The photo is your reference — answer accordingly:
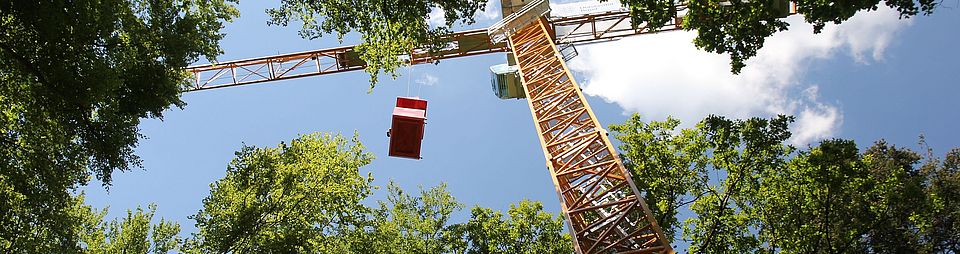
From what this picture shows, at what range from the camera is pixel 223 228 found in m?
18.6

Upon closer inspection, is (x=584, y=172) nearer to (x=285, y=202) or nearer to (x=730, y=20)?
(x=730, y=20)

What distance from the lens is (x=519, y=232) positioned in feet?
66.6

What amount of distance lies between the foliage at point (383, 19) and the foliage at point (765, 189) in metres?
7.08

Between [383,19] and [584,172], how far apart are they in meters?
5.62

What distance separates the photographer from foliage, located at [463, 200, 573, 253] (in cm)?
2009

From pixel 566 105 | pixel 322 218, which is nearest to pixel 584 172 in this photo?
pixel 566 105

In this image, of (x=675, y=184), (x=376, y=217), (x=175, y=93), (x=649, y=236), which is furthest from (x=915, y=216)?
(x=175, y=93)

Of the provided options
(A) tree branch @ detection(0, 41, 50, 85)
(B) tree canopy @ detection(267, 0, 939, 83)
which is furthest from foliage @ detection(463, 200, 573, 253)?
(A) tree branch @ detection(0, 41, 50, 85)

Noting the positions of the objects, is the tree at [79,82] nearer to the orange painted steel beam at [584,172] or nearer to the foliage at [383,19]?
the foliage at [383,19]

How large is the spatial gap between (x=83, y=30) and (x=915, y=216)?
1820 cm

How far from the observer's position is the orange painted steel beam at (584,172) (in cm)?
1247

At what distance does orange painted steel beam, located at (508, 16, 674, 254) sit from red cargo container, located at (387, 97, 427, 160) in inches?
122

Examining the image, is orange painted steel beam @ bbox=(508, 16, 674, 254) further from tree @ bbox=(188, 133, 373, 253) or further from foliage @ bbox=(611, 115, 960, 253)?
tree @ bbox=(188, 133, 373, 253)

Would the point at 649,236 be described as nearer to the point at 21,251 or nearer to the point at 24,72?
the point at 24,72
